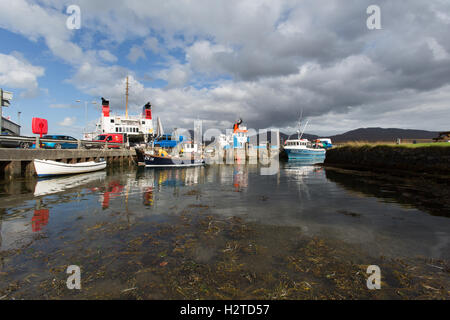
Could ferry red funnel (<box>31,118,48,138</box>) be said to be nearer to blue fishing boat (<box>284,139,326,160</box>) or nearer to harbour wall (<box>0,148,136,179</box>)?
harbour wall (<box>0,148,136,179</box>)

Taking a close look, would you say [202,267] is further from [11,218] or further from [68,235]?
[11,218]

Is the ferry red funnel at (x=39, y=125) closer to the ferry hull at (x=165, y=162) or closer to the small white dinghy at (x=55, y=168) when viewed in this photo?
the small white dinghy at (x=55, y=168)

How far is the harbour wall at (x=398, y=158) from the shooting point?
15.7 meters

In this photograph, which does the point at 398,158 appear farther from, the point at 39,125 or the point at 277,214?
the point at 39,125

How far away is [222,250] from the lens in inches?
187

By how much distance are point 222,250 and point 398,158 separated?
923 inches

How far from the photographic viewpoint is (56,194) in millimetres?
10695

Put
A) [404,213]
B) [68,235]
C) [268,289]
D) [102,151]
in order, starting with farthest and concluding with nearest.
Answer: [102,151] → [404,213] → [68,235] → [268,289]

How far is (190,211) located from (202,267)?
430cm

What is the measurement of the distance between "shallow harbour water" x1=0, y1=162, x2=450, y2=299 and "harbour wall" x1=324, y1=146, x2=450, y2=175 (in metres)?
10.8

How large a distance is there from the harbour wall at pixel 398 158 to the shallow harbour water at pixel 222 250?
35.3 feet

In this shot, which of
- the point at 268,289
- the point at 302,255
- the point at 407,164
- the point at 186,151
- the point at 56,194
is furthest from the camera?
the point at 186,151

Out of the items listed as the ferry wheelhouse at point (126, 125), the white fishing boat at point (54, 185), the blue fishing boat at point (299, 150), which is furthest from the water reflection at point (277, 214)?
the ferry wheelhouse at point (126, 125)
